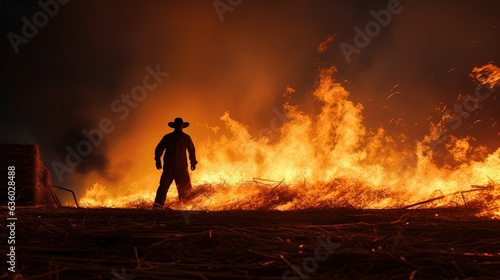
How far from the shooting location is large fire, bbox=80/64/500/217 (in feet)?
26.6

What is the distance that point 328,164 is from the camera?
37.2 feet

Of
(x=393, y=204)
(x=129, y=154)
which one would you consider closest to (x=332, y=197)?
(x=393, y=204)

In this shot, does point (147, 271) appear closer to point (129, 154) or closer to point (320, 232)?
point (320, 232)

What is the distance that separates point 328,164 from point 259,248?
8565mm

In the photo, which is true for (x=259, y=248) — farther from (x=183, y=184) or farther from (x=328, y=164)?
(x=328, y=164)

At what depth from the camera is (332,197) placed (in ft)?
27.9

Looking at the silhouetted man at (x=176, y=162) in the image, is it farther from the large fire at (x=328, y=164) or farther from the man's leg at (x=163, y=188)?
the large fire at (x=328, y=164)

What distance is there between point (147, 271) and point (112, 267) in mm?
277

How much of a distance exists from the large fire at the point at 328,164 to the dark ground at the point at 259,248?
12.6ft

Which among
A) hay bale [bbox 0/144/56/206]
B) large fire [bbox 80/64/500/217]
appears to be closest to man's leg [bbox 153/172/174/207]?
large fire [bbox 80/64/500/217]

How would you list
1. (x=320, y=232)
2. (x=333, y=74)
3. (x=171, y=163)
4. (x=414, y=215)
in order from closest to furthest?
1. (x=320, y=232)
2. (x=414, y=215)
3. (x=171, y=163)
4. (x=333, y=74)

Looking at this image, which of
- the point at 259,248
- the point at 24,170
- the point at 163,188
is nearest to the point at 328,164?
the point at 163,188

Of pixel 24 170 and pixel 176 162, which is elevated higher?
pixel 176 162

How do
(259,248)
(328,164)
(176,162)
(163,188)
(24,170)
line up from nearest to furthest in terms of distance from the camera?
(259,248), (24,170), (163,188), (176,162), (328,164)
